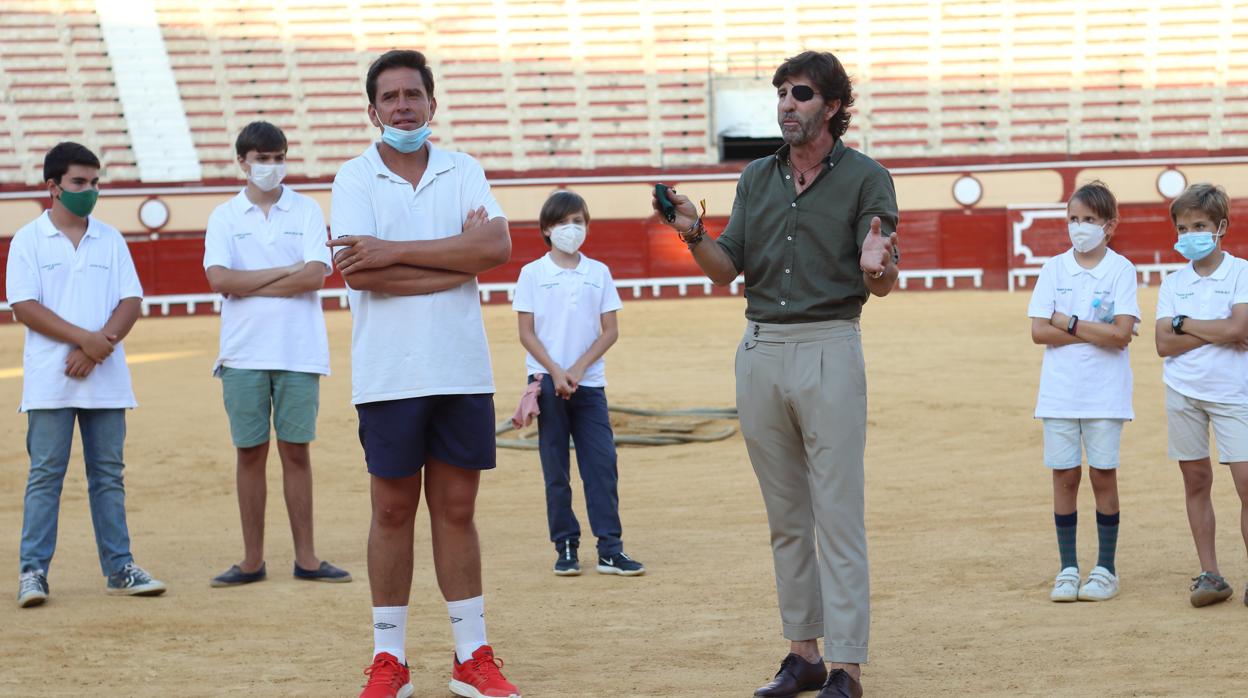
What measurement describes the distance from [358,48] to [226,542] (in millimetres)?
21293

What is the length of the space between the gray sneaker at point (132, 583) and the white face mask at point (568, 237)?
231 cm

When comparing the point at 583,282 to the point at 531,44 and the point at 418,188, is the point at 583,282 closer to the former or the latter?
the point at 418,188

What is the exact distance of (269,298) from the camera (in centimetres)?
636

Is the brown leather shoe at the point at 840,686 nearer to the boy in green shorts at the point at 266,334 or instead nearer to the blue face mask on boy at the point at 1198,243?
the blue face mask on boy at the point at 1198,243

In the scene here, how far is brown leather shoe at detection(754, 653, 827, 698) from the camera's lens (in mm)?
4348

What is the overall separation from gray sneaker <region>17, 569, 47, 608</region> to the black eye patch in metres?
3.72

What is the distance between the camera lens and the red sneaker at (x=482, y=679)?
437 centimetres

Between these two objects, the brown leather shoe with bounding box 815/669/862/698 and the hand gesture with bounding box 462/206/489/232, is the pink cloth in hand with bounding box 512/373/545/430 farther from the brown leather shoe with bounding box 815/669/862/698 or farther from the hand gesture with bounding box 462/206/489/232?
the brown leather shoe with bounding box 815/669/862/698

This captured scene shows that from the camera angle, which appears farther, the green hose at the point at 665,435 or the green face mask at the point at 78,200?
the green hose at the point at 665,435

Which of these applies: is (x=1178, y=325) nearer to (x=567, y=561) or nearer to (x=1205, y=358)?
(x=1205, y=358)

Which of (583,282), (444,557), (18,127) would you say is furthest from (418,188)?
(18,127)

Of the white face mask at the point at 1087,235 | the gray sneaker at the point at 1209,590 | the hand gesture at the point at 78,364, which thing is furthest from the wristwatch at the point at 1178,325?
the hand gesture at the point at 78,364

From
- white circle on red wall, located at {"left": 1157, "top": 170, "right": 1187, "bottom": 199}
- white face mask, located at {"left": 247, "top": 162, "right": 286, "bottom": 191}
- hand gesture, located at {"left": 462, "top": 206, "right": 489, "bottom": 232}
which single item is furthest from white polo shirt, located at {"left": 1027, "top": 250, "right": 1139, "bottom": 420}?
white circle on red wall, located at {"left": 1157, "top": 170, "right": 1187, "bottom": 199}

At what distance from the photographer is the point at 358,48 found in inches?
1089
